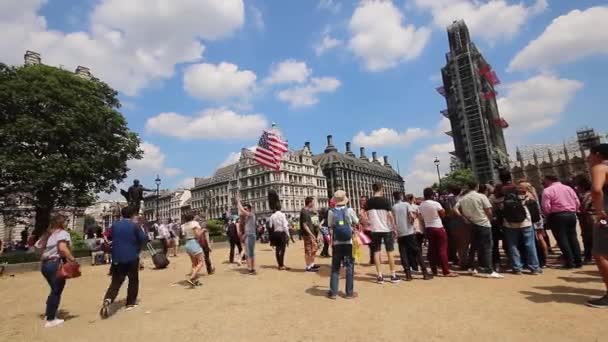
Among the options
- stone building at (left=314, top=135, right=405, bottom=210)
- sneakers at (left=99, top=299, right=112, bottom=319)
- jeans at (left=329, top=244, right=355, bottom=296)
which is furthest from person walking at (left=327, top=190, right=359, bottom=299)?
stone building at (left=314, top=135, right=405, bottom=210)

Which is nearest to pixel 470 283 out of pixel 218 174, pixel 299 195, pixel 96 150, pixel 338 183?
pixel 96 150

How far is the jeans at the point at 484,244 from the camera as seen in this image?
301 inches

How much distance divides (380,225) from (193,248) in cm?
498

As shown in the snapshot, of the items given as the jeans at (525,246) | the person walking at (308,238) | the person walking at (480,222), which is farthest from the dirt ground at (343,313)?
the person walking at (308,238)

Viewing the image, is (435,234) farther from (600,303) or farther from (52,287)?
(52,287)

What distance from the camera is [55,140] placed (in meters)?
21.9

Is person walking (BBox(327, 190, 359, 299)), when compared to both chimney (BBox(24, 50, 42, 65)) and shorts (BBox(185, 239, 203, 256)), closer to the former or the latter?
shorts (BBox(185, 239, 203, 256))

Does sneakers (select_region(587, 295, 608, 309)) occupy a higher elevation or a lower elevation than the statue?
lower

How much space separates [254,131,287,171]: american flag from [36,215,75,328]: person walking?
521 inches

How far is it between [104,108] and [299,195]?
6792cm

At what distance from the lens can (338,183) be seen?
104 m

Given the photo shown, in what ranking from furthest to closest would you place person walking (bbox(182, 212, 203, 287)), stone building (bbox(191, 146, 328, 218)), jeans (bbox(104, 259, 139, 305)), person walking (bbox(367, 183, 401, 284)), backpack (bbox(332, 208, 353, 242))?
stone building (bbox(191, 146, 328, 218)) < person walking (bbox(182, 212, 203, 287)) < person walking (bbox(367, 183, 401, 284)) < backpack (bbox(332, 208, 353, 242)) < jeans (bbox(104, 259, 139, 305))

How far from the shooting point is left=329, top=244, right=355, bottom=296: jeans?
21.4 ft

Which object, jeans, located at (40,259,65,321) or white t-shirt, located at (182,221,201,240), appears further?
white t-shirt, located at (182,221,201,240)
